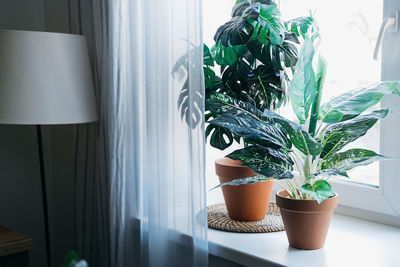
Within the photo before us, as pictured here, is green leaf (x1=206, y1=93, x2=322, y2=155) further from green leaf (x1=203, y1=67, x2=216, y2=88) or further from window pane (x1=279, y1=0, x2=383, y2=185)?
window pane (x1=279, y1=0, x2=383, y2=185)

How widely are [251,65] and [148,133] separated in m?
0.36

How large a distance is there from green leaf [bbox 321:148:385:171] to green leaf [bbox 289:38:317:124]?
0.40 ft

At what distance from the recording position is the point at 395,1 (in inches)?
49.9

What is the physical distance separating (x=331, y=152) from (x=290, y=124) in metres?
0.13

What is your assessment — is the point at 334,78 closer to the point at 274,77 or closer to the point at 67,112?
the point at 274,77

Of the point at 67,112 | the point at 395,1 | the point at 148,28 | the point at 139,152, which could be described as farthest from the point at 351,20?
the point at 67,112

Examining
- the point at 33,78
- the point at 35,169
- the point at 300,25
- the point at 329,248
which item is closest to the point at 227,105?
the point at 300,25

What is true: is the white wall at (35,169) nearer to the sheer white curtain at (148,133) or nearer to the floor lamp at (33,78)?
the sheer white curtain at (148,133)

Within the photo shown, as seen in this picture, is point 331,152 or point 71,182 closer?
point 331,152

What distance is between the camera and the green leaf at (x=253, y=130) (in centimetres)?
112

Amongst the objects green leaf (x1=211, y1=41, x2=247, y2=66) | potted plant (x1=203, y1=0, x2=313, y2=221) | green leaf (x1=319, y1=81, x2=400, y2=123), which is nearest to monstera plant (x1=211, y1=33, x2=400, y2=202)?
green leaf (x1=319, y1=81, x2=400, y2=123)

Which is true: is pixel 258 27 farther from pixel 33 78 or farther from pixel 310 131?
pixel 33 78

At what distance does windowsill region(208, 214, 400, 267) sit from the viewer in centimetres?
113

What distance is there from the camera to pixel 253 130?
1.12 meters
